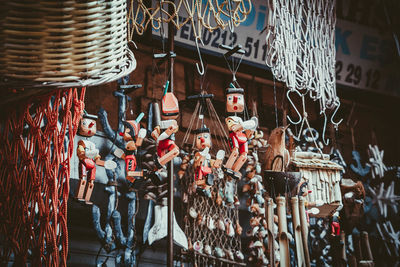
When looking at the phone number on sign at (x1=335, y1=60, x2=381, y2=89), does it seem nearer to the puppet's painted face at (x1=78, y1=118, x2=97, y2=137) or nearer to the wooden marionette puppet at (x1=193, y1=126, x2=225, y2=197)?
the wooden marionette puppet at (x1=193, y1=126, x2=225, y2=197)

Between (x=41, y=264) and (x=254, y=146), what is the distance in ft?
4.87

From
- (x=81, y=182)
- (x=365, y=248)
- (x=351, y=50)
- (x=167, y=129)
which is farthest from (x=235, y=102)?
(x=351, y=50)

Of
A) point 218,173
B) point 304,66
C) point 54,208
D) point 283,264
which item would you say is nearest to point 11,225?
point 54,208

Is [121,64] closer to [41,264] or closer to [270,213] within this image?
[41,264]

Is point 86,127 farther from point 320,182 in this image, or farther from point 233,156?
point 320,182

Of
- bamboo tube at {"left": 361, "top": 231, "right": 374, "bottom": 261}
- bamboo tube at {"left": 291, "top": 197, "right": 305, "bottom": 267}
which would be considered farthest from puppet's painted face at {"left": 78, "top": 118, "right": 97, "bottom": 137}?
bamboo tube at {"left": 361, "top": 231, "right": 374, "bottom": 261}

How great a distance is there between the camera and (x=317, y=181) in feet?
7.72

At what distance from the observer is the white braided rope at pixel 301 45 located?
2.30 metres

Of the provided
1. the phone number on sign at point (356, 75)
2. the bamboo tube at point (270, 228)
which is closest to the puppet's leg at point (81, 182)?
the bamboo tube at point (270, 228)

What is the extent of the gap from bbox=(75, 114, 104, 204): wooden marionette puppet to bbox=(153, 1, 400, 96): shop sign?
3.34ft

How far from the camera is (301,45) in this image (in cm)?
250

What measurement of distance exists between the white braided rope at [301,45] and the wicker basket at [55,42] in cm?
122

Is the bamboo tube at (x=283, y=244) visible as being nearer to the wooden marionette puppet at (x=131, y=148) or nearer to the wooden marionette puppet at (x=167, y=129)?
the wooden marionette puppet at (x=167, y=129)

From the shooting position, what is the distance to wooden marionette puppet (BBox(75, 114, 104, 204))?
6.70ft
